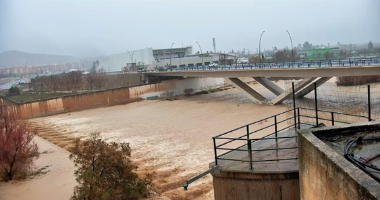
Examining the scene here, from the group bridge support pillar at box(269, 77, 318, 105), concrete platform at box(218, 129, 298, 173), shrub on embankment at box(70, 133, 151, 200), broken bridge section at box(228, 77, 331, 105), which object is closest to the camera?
concrete platform at box(218, 129, 298, 173)

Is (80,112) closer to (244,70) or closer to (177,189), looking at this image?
(244,70)

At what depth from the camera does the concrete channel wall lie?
43719 millimetres

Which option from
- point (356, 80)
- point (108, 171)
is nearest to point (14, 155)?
point (108, 171)

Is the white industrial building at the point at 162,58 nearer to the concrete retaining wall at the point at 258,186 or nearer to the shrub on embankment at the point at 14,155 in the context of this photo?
the shrub on embankment at the point at 14,155

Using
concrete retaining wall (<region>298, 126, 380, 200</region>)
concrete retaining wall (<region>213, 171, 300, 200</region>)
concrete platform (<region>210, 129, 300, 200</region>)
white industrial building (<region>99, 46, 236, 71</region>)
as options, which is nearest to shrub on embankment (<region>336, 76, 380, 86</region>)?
concrete platform (<region>210, 129, 300, 200</region>)

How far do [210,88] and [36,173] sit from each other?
46527 millimetres

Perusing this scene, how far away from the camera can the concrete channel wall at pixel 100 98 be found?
43.7 meters

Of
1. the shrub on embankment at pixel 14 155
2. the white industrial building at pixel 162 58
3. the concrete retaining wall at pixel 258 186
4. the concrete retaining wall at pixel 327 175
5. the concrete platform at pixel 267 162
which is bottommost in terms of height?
the shrub on embankment at pixel 14 155

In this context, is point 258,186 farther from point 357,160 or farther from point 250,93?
point 250,93

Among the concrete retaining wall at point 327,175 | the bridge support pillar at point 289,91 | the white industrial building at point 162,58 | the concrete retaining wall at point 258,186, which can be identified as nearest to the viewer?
the concrete retaining wall at point 327,175

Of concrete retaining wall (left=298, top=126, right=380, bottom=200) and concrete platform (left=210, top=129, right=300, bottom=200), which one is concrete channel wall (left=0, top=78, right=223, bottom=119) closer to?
concrete platform (left=210, top=129, right=300, bottom=200)

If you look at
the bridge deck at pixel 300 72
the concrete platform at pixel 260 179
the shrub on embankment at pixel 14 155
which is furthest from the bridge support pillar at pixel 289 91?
the concrete platform at pixel 260 179

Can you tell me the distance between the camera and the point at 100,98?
50031 mm

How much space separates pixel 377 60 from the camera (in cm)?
2802
